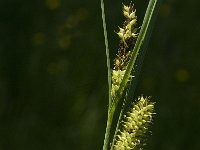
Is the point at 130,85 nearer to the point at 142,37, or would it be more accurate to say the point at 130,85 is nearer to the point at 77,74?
the point at 142,37

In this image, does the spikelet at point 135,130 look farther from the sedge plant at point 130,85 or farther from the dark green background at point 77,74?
the dark green background at point 77,74

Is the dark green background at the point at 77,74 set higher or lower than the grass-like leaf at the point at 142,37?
lower

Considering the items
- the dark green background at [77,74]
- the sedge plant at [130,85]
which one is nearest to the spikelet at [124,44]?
the sedge plant at [130,85]

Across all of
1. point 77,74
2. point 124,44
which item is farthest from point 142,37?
point 77,74

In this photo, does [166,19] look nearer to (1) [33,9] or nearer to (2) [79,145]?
(1) [33,9]

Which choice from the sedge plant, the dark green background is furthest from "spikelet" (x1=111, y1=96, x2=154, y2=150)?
the dark green background
